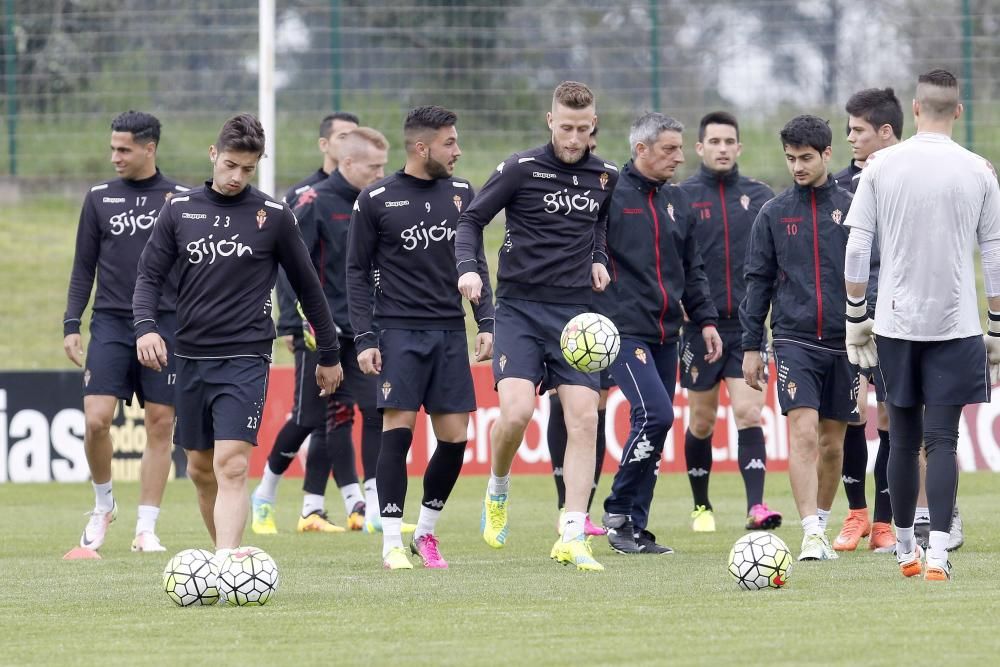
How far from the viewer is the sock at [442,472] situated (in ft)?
29.8

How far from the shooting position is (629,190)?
32.6 ft

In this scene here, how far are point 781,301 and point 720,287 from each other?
200cm

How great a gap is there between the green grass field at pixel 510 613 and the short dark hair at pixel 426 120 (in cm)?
230

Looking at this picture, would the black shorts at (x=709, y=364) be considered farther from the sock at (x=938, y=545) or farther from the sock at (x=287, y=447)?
the sock at (x=938, y=545)

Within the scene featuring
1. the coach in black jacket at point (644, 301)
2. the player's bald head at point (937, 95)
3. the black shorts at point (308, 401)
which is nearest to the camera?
the player's bald head at point (937, 95)

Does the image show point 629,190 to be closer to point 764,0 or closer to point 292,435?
point 292,435

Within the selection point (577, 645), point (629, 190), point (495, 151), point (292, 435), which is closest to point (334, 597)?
point (577, 645)

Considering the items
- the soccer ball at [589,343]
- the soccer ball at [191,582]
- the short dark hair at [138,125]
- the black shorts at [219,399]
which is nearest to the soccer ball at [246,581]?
the soccer ball at [191,582]

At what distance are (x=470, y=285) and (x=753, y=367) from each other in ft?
6.10

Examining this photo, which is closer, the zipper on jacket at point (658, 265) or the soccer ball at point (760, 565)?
the soccer ball at point (760, 565)

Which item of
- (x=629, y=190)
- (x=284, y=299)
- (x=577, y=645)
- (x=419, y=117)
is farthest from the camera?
(x=284, y=299)

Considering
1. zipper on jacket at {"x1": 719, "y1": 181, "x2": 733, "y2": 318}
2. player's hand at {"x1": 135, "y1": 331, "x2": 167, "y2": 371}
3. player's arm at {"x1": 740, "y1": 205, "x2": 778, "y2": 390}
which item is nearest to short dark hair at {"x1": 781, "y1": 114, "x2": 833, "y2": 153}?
player's arm at {"x1": 740, "y1": 205, "x2": 778, "y2": 390}

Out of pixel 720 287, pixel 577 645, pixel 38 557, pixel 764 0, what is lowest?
pixel 38 557

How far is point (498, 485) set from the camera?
370 inches
